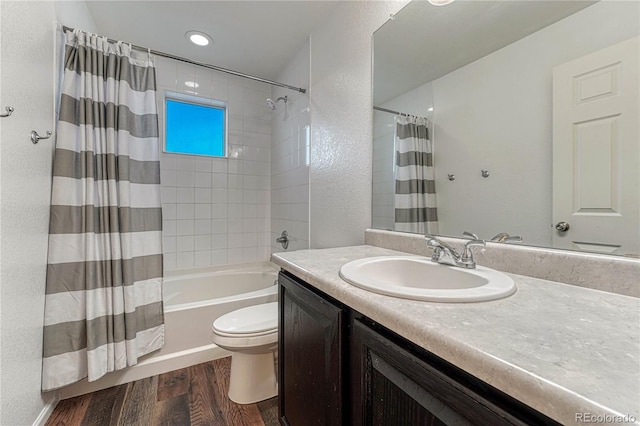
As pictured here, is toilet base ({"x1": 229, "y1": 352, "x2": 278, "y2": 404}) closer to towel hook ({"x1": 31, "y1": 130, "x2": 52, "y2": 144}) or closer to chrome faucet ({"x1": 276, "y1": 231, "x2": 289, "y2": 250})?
chrome faucet ({"x1": 276, "y1": 231, "x2": 289, "y2": 250})

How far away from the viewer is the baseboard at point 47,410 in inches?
48.8

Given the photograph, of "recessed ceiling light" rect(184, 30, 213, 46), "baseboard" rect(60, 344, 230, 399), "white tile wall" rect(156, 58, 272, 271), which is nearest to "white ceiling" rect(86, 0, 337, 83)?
"recessed ceiling light" rect(184, 30, 213, 46)

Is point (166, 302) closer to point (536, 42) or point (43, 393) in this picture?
point (43, 393)

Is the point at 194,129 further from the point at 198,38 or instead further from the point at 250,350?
the point at 250,350

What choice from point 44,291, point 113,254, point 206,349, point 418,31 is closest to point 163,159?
point 113,254

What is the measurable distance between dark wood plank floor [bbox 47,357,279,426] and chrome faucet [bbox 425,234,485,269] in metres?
1.14

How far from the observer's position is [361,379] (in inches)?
25.7

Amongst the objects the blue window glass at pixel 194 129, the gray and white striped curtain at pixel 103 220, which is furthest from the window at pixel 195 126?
the gray and white striped curtain at pixel 103 220

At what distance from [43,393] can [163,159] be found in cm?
180

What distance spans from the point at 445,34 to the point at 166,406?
7.48ft

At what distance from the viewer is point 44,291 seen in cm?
130

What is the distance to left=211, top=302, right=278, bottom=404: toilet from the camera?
136 cm

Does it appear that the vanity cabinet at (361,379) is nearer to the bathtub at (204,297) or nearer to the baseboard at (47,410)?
the bathtub at (204,297)

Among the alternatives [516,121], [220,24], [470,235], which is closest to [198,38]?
[220,24]
